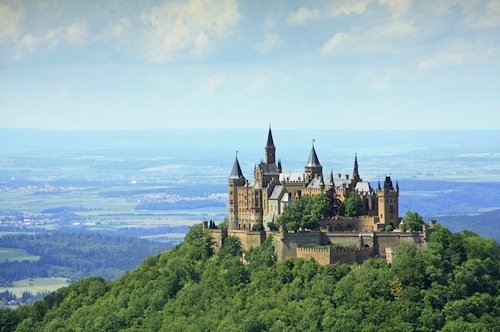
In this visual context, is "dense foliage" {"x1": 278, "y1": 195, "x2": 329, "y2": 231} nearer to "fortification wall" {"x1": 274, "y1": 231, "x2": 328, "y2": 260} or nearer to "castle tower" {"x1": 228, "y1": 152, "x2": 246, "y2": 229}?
"fortification wall" {"x1": 274, "y1": 231, "x2": 328, "y2": 260}

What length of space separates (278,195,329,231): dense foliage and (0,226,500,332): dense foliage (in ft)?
6.18

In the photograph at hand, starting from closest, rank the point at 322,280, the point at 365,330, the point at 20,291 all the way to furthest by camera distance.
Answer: the point at 365,330
the point at 322,280
the point at 20,291

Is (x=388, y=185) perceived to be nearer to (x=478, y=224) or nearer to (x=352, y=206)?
(x=352, y=206)

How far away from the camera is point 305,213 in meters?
68.8

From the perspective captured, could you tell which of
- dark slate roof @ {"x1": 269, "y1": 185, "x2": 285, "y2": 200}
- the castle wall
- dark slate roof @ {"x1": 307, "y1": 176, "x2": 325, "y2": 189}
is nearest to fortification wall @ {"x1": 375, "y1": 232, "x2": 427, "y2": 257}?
the castle wall

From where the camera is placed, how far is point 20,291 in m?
144

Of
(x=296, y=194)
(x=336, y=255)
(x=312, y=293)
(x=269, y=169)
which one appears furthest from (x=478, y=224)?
(x=312, y=293)

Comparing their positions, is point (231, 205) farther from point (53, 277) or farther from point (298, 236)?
point (53, 277)

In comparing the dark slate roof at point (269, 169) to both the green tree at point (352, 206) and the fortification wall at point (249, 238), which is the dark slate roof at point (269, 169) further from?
the green tree at point (352, 206)

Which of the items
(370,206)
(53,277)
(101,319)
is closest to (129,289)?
(101,319)

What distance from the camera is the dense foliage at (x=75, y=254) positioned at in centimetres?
15775

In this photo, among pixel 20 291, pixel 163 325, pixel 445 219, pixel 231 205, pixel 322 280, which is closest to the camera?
pixel 322 280

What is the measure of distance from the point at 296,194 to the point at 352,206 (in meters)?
4.05

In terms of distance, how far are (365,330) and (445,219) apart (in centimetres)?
9789
